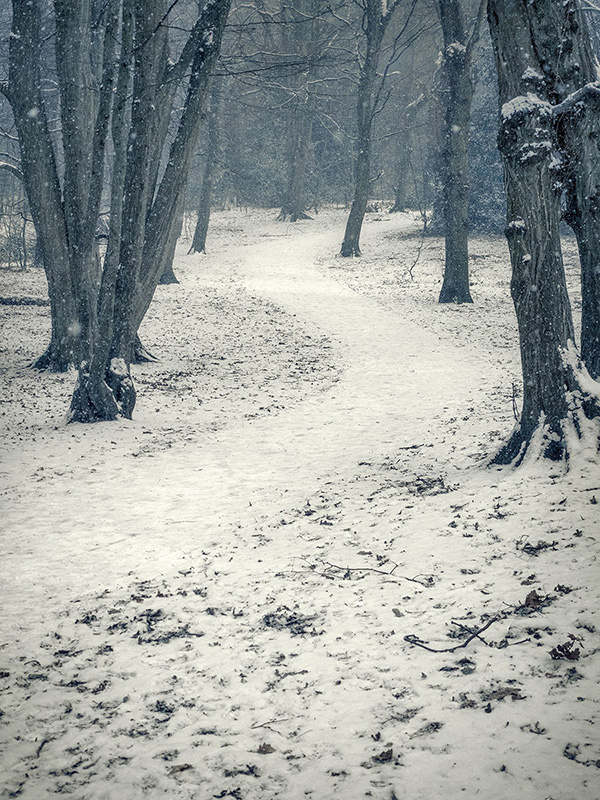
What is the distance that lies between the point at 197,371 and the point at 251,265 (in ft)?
40.8

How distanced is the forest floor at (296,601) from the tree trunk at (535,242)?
399 millimetres

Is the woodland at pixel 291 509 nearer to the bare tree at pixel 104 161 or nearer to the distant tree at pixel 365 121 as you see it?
the bare tree at pixel 104 161

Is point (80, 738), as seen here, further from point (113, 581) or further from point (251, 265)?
point (251, 265)

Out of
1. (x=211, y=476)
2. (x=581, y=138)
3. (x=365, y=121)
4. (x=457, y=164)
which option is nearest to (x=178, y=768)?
(x=211, y=476)

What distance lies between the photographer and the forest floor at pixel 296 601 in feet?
8.87

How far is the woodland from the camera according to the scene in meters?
2.82

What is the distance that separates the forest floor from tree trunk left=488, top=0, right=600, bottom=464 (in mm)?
399

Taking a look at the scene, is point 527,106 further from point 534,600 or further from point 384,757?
point 384,757

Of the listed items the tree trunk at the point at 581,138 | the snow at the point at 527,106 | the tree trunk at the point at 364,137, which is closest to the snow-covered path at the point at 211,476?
the tree trunk at the point at 581,138

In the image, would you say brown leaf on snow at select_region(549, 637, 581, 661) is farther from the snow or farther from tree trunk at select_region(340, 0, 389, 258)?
tree trunk at select_region(340, 0, 389, 258)

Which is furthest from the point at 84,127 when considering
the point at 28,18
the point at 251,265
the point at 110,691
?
the point at 251,265

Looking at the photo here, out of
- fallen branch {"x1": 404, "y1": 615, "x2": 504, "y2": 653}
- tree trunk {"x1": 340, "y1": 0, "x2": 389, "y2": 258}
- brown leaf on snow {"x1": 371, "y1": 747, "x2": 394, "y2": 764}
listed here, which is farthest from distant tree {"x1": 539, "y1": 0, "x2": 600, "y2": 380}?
tree trunk {"x1": 340, "y1": 0, "x2": 389, "y2": 258}

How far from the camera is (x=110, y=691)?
11.0 feet

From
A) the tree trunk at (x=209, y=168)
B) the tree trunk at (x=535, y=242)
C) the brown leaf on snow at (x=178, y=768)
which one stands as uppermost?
the tree trunk at (x=209, y=168)
